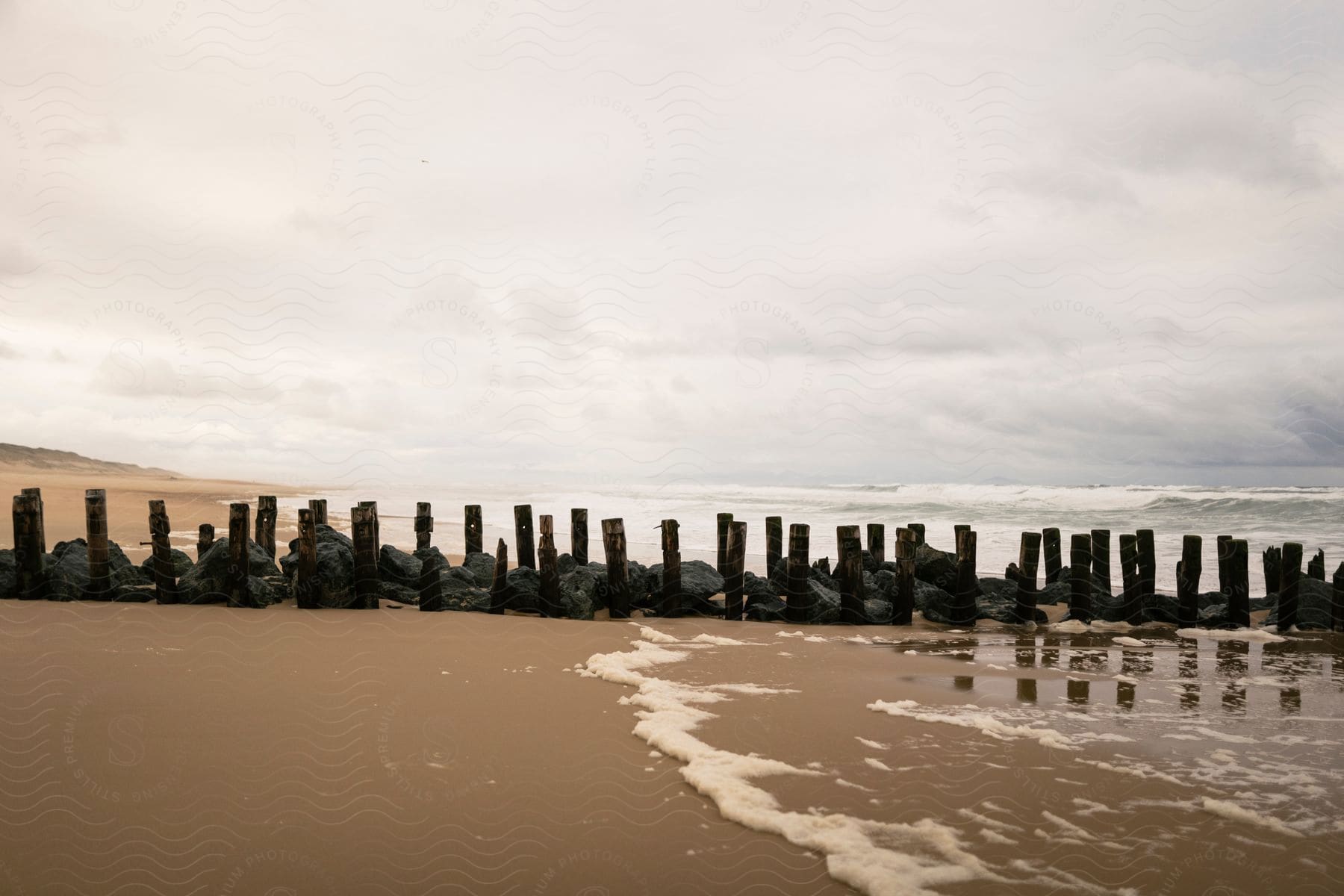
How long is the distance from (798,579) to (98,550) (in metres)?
7.54

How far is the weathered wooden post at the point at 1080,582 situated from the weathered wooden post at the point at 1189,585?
1023mm

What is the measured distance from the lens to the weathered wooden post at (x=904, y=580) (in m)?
9.62

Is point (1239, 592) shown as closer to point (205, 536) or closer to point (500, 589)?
point (500, 589)

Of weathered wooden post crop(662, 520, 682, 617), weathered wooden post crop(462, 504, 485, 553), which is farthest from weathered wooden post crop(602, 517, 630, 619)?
weathered wooden post crop(462, 504, 485, 553)

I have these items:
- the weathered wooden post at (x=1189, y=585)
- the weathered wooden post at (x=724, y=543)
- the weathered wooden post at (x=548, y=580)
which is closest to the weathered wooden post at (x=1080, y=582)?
the weathered wooden post at (x=1189, y=585)

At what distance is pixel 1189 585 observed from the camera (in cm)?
1016

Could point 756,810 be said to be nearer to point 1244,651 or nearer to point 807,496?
point 1244,651

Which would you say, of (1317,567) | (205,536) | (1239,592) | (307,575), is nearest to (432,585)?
(307,575)

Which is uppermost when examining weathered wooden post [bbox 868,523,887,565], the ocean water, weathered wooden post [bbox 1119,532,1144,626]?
weathered wooden post [bbox 868,523,887,565]

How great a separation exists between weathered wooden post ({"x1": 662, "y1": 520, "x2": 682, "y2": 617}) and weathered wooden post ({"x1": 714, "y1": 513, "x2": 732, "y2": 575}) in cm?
60

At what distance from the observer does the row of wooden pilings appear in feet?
30.1

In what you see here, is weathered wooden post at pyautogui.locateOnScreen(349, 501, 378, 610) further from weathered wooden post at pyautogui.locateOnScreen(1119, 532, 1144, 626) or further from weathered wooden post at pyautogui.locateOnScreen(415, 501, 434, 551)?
weathered wooden post at pyautogui.locateOnScreen(1119, 532, 1144, 626)

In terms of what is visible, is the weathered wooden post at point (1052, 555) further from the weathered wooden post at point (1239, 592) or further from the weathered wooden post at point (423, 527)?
the weathered wooden post at point (423, 527)

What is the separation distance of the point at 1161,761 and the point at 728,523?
5.94 meters
